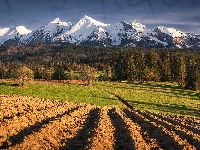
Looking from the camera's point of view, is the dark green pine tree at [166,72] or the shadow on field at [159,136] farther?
the dark green pine tree at [166,72]

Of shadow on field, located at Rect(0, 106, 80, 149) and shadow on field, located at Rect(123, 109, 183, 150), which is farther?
shadow on field, located at Rect(123, 109, 183, 150)

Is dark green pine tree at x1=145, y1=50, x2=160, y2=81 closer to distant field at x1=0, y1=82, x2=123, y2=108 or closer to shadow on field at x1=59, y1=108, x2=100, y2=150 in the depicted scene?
distant field at x1=0, y1=82, x2=123, y2=108

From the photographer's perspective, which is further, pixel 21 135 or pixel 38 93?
pixel 38 93

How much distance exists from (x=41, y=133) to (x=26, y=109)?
41.5ft

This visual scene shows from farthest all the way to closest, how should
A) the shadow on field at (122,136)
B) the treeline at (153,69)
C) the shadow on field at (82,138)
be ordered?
1. the treeline at (153,69)
2. the shadow on field at (122,136)
3. the shadow on field at (82,138)

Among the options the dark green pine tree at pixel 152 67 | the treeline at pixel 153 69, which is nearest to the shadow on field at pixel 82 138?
the treeline at pixel 153 69

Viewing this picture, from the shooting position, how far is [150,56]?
12681 cm

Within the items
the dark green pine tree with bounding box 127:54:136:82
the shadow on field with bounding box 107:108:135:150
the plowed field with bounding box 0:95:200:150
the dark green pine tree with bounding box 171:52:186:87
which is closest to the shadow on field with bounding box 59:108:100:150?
the plowed field with bounding box 0:95:200:150

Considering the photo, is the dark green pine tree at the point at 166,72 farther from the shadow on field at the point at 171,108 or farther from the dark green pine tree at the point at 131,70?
the shadow on field at the point at 171,108

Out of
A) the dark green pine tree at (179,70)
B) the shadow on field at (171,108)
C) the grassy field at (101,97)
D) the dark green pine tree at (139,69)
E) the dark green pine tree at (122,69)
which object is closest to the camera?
the shadow on field at (171,108)

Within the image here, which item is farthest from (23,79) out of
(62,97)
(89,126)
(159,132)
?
(159,132)

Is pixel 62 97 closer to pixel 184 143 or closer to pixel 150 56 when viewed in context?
pixel 184 143

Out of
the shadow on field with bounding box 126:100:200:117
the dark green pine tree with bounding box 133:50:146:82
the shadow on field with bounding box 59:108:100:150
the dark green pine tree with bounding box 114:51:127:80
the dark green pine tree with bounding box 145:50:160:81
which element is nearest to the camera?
the shadow on field with bounding box 59:108:100:150

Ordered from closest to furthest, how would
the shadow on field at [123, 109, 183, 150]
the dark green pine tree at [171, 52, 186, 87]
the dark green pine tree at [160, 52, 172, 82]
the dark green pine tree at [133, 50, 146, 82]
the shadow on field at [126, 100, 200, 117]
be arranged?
the shadow on field at [123, 109, 183, 150] < the shadow on field at [126, 100, 200, 117] < the dark green pine tree at [171, 52, 186, 87] < the dark green pine tree at [133, 50, 146, 82] < the dark green pine tree at [160, 52, 172, 82]
